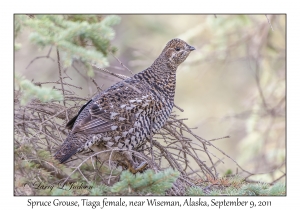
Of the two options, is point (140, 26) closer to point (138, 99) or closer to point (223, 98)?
point (223, 98)

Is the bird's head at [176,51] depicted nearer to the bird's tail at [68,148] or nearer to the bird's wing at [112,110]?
the bird's wing at [112,110]

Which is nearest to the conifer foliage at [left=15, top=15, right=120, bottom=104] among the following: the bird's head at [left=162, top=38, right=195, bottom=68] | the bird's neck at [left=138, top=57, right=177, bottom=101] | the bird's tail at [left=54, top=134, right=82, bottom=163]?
the bird's tail at [left=54, top=134, right=82, bottom=163]

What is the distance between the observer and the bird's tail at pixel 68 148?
398 centimetres

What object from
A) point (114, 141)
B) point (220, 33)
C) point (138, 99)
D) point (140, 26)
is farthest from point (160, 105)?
point (140, 26)

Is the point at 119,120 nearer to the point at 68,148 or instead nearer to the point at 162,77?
the point at 68,148

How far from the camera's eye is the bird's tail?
157 inches

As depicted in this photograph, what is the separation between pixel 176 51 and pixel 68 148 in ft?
6.14

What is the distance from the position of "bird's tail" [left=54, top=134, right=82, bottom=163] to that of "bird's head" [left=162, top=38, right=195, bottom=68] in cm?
162

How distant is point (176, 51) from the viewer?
5230 mm

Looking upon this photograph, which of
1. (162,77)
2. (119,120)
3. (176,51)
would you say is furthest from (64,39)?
(176,51)

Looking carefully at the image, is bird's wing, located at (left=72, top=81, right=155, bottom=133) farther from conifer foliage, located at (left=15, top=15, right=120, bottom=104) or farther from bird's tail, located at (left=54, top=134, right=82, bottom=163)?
conifer foliage, located at (left=15, top=15, right=120, bottom=104)

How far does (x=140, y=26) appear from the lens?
505 inches

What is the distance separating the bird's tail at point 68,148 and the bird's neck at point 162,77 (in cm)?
114

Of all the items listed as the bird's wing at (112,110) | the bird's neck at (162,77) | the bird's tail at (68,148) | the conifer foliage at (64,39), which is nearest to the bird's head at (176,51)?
the bird's neck at (162,77)
